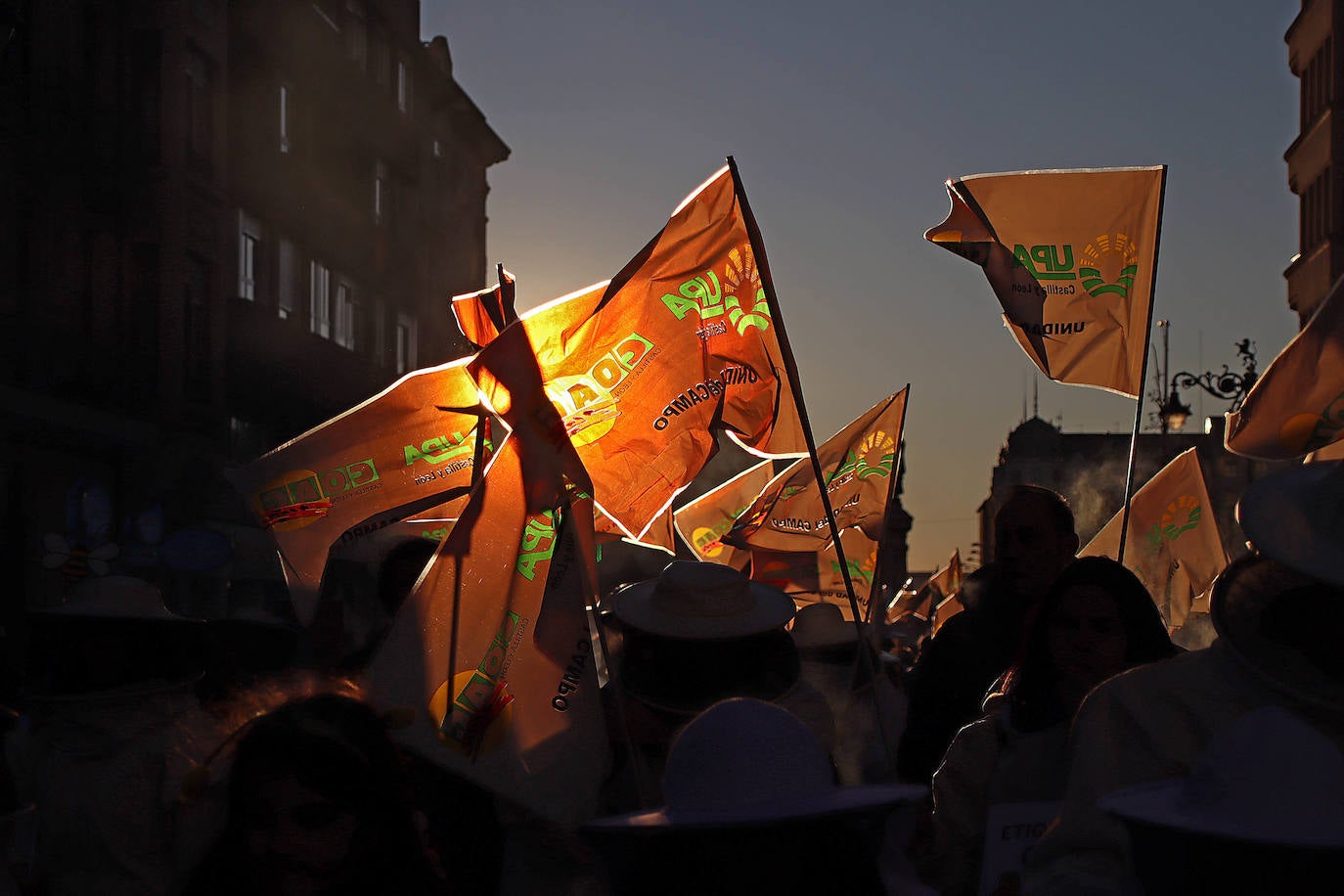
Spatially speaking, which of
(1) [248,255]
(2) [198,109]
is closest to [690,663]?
(2) [198,109]

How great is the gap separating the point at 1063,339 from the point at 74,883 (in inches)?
174

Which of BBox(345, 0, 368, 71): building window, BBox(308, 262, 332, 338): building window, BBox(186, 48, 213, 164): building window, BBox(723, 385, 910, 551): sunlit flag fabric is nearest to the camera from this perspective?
BBox(723, 385, 910, 551): sunlit flag fabric

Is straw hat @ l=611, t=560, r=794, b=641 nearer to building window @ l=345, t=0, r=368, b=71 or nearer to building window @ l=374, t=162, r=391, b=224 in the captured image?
building window @ l=345, t=0, r=368, b=71

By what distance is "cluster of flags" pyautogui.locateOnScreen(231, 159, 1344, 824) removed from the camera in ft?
14.6

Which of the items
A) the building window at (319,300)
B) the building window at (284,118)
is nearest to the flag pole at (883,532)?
the building window at (284,118)

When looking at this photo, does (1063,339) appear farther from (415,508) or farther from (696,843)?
(696,843)

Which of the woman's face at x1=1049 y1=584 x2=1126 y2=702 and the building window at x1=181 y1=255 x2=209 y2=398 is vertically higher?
the building window at x1=181 y1=255 x2=209 y2=398

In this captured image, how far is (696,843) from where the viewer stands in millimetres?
2281

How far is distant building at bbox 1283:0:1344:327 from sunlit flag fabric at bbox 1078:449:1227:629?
27.5 meters

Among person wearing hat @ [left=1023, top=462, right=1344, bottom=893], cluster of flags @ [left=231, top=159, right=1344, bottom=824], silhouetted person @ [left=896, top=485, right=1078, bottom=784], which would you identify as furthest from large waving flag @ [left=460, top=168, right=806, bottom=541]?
person wearing hat @ [left=1023, top=462, right=1344, bottom=893]

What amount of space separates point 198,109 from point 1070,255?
22.1 meters

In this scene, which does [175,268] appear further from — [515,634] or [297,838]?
[297,838]

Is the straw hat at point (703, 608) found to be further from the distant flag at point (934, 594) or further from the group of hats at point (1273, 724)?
the distant flag at point (934, 594)

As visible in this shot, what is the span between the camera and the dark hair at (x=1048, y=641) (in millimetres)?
3574
